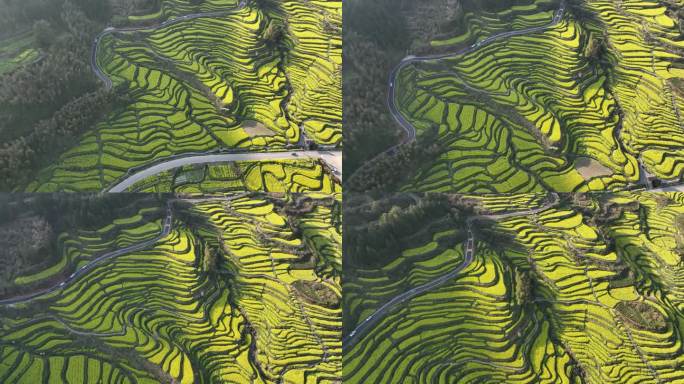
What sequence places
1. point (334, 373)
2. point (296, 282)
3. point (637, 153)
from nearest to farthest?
1. point (334, 373)
2. point (296, 282)
3. point (637, 153)

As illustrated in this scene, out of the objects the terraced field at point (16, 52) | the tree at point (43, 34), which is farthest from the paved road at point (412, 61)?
the terraced field at point (16, 52)

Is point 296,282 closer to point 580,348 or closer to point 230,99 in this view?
point 230,99

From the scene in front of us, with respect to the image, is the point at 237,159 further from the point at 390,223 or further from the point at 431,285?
the point at 431,285

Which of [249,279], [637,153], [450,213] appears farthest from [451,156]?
[249,279]

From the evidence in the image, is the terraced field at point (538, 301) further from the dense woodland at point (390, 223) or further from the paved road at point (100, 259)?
the paved road at point (100, 259)

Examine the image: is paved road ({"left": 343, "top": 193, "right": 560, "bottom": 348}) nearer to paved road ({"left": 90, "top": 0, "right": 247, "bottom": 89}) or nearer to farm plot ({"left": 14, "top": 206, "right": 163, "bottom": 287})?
farm plot ({"left": 14, "top": 206, "right": 163, "bottom": 287})

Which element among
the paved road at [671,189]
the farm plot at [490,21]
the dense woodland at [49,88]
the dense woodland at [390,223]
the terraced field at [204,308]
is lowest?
the terraced field at [204,308]
